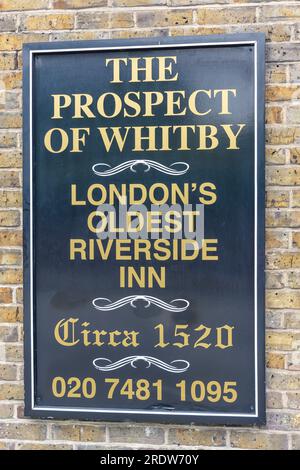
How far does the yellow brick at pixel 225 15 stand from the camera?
223cm

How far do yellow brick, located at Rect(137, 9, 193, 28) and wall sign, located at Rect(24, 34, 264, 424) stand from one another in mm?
107

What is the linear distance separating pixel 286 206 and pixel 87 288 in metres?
0.98

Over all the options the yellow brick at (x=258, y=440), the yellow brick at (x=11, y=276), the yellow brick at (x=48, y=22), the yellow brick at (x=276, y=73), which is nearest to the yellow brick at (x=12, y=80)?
the yellow brick at (x=48, y=22)

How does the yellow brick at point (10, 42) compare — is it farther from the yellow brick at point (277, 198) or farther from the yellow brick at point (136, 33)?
the yellow brick at point (277, 198)

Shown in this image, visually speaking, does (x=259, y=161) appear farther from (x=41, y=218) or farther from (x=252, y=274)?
(x=41, y=218)

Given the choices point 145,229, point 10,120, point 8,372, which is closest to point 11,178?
point 10,120

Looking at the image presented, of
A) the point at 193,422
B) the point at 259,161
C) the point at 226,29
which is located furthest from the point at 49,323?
the point at 226,29

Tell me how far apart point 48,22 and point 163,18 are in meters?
0.54

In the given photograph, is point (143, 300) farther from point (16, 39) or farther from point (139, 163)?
point (16, 39)

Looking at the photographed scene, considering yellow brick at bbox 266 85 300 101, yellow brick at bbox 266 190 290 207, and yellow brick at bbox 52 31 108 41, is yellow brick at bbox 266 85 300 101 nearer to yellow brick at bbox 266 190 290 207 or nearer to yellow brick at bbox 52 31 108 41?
yellow brick at bbox 266 190 290 207

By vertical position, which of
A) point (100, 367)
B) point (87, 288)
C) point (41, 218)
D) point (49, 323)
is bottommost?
point (100, 367)

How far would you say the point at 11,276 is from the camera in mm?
2359

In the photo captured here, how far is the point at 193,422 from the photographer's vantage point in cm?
227

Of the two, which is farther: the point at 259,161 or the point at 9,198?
the point at 9,198
